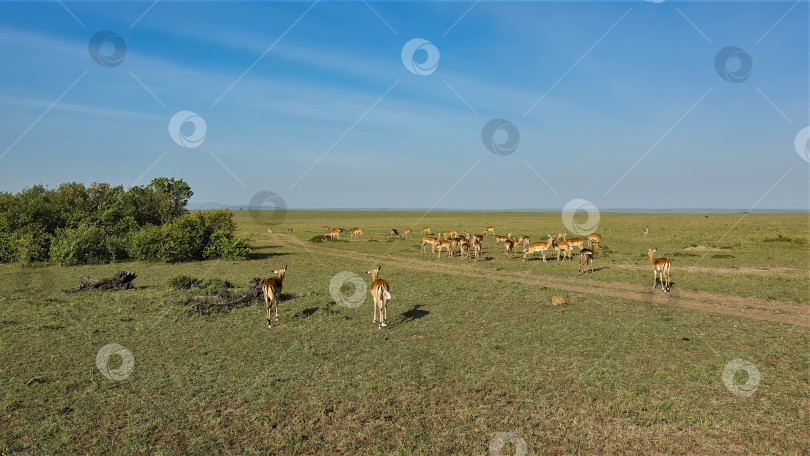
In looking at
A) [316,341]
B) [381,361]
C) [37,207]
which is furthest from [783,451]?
[37,207]

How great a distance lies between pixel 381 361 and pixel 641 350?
7.13 m

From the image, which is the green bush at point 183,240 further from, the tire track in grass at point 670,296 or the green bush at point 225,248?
the tire track in grass at point 670,296

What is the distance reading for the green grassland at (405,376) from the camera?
25.3ft

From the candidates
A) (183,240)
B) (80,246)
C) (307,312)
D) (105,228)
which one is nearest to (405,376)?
(307,312)

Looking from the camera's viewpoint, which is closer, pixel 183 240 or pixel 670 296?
pixel 670 296

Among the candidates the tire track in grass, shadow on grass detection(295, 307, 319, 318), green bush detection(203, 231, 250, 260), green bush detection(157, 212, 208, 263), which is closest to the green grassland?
shadow on grass detection(295, 307, 319, 318)

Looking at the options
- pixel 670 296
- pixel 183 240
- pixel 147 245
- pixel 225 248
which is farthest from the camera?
pixel 225 248

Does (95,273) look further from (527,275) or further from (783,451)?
(783,451)

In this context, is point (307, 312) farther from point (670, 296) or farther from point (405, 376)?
point (670, 296)

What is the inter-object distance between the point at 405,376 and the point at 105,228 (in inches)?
1460

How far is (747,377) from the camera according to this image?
10.2m

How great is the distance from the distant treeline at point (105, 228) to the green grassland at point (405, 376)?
14.3 m

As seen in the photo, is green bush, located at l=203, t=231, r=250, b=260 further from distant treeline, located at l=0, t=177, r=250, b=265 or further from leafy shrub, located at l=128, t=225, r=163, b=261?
leafy shrub, located at l=128, t=225, r=163, b=261

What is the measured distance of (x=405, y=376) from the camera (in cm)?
1052
